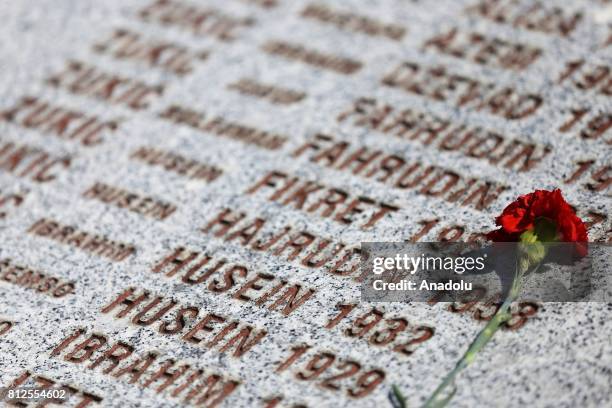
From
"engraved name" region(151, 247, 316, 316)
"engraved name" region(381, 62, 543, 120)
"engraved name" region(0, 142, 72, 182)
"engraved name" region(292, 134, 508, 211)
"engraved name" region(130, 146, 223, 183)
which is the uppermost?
"engraved name" region(381, 62, 543, 120)

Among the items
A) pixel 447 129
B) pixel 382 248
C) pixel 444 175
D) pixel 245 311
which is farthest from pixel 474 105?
pixel 245 311

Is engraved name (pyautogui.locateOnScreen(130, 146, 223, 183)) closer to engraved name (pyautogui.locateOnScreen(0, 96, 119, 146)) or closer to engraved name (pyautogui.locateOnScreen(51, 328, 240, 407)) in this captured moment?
engraved name (pyautogui.locateOnScreen(0, 96, 119, 146))

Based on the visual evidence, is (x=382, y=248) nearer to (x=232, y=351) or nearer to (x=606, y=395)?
(x=232, y=351)

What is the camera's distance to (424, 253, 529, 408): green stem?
2137 millimetres

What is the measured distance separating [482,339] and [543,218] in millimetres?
293

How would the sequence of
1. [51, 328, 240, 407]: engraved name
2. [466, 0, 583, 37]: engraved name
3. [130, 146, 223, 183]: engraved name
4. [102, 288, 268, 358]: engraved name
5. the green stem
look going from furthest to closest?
[466, 0, 583, 37]: engraved name → [130, 146, 223, 183]: engraved name → [102, 288, 268, 358]: engraved name → [51, 328, 240, 407]: engraved name → the green stem

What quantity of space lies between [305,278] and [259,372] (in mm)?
321

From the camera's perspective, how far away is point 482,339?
2.25 metres

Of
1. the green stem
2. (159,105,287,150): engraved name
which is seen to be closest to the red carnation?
the green stem

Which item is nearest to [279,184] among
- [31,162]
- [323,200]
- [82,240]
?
[323,200]

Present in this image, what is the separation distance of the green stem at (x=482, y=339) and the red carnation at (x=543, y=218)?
9 cm

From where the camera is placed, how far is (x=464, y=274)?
2.46 metres

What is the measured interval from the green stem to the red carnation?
93mm

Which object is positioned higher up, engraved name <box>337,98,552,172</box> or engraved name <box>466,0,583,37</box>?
engraved name <box>466,0,583,37</box>
